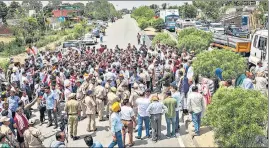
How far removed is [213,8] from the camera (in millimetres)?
64812

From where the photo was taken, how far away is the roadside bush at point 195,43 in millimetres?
22984

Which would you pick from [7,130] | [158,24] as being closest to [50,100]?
[7,130]

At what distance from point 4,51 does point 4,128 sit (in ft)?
129

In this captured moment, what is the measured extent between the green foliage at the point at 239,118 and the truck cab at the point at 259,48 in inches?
338

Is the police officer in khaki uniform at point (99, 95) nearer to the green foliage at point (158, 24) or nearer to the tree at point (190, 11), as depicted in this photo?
the green foliage at point (158, 24)

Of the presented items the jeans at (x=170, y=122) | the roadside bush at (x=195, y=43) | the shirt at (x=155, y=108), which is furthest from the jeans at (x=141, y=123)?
the roadside bush at (x=195, y=43)

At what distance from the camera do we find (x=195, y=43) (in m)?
23.0

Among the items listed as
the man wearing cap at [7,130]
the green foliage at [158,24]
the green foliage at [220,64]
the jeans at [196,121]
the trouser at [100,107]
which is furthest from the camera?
the green foliage at [158,24]

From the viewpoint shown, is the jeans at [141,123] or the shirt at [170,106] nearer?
the shirt at [170,106]

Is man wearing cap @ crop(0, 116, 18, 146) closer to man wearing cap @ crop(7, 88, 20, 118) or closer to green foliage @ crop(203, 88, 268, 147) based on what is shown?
man wearing cap @ crop(7, 88, 20, 118)

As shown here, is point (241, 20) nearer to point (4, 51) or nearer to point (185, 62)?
point (4, 51)

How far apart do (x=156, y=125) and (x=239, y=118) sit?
266 cm

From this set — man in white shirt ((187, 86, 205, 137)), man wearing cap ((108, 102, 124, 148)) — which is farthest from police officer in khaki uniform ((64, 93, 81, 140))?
man in white shirt ((187, 86, 205, 137))

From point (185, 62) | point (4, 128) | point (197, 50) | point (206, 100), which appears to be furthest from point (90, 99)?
point (197, 50)
